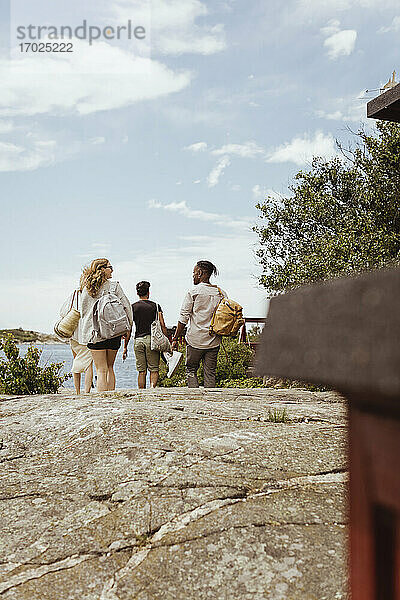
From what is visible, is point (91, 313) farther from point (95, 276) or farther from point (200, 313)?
point (200, 313)

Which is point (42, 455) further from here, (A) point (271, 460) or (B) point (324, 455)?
(B) point (324, 455)

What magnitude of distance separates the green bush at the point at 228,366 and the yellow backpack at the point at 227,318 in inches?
220

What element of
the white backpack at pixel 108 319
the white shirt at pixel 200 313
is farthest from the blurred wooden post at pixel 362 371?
the white shirt at pixel 200 313

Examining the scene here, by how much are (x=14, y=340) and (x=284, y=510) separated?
763 centimetres

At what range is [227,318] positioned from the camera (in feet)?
25.7

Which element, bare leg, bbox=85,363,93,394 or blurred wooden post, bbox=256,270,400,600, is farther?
bare leg, bbox=85,363,93,394

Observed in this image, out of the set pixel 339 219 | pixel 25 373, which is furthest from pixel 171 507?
pixel 339 219

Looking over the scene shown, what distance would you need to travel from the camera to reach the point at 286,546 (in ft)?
7.52

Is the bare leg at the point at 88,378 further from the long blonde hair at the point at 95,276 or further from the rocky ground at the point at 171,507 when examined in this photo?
the rocky ground at the point at 171,507

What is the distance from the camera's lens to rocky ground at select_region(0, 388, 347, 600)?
211 centimetres

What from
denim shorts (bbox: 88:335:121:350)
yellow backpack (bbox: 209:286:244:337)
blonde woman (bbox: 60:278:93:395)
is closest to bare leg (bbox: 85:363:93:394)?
blonde woman (bbox: 60:278:93:395)

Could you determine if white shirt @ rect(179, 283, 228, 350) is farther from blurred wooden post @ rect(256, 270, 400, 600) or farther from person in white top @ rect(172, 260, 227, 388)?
blurred wooden post @ rect(256, 270, 400, 600)

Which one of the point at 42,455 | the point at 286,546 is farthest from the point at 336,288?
the point at 42,455

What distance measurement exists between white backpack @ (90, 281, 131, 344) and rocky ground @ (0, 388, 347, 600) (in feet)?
8.30
